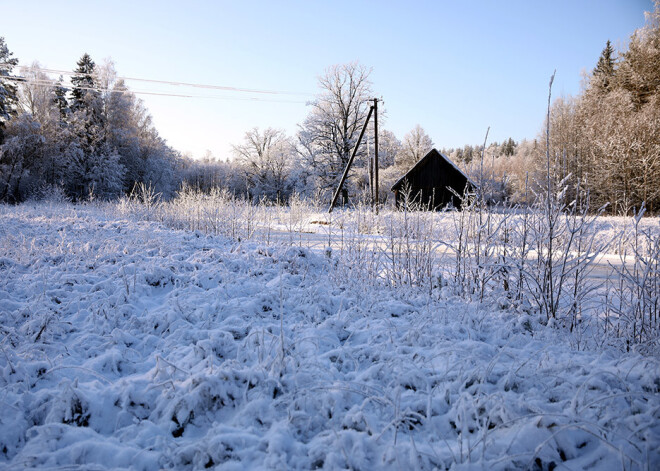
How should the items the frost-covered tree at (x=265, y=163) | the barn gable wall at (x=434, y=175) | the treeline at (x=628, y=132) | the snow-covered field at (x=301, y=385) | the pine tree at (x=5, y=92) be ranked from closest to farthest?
1. the snow-covered field at (x=301, y=385)
2. the treeline at (x=628, y=132)
3. the pine tree at (x=5, y=92)
4. the barn gable wall at (x=434, y=175)
5. the frost-covered tree at (x=265, y=163)

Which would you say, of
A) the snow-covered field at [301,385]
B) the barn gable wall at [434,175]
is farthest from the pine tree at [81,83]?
the snow-covered field at [301,385]

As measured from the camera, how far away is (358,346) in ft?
10.5

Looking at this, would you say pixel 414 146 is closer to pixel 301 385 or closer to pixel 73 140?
pixel 73 140

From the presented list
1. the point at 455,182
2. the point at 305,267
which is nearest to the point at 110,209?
the point at 305,267

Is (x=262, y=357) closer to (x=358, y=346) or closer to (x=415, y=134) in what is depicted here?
(x=358, y=346)

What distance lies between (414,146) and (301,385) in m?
Result: 42.1

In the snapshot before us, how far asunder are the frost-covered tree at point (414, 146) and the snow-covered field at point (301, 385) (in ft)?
127

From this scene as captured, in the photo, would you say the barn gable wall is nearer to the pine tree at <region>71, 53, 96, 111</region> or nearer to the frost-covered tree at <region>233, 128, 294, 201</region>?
the frost-covered tree at <region>233, 128, 294, 201</region>

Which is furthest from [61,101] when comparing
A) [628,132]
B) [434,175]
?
[628,132]

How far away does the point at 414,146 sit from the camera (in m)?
41.4

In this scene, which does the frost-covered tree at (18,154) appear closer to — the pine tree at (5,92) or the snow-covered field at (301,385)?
the pine tree at (5,92)

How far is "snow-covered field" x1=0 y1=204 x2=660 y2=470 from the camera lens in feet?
6.07

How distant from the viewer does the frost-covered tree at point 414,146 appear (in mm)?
40844

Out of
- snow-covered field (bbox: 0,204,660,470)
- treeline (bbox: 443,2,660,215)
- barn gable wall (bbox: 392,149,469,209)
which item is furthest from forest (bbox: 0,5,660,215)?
snow-covered field (bbox: 0,204,660,470)
